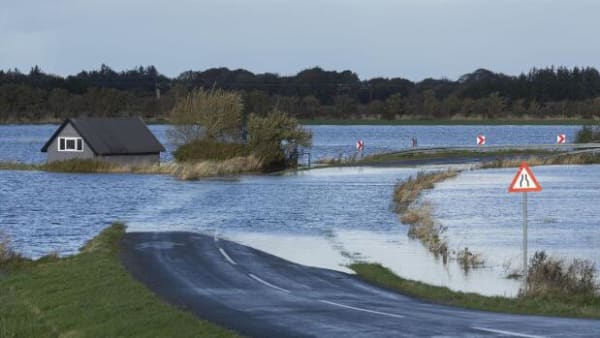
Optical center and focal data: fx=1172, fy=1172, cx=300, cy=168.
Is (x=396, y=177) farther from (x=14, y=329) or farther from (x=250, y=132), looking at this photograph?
(x=14, y=329)

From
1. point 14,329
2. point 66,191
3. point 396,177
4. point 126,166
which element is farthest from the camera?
point 126,166

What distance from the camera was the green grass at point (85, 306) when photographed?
19828mm

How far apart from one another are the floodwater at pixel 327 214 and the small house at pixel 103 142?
11.7 feet

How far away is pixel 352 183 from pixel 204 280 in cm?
4342

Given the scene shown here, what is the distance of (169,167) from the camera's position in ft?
275

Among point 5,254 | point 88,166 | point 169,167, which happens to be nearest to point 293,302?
point 5,254

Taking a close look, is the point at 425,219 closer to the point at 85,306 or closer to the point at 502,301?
the point at 502,301

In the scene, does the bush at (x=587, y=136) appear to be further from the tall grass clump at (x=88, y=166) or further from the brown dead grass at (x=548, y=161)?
the tall grass clump at (x=88, y=166)

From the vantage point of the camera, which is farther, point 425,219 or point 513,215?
point 513,215

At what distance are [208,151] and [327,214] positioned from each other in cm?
3349

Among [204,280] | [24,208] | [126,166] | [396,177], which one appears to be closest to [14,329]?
[204,280]

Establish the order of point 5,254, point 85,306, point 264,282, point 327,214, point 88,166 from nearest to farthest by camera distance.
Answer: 1. point 85,306
2. point 264,282
3. point 5,254
4. point 327,214
5. point 88,166

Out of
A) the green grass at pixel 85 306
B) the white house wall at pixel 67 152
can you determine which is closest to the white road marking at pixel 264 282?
the green grass at pixel 85 306

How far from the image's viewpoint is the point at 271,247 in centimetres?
3825
